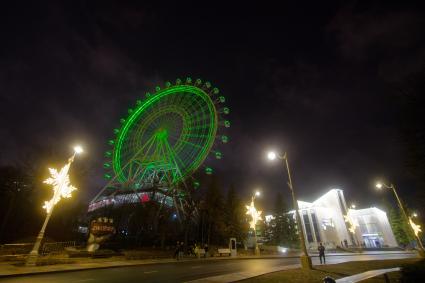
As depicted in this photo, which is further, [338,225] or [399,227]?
[338,225]

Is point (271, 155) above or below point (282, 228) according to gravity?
below

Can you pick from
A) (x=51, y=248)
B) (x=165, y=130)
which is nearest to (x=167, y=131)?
(x=165, y=130)

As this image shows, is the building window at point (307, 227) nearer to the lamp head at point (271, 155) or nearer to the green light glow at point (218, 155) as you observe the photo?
the green light glow at point (218, 155)

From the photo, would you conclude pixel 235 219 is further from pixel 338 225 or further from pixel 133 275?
pixel 338 225

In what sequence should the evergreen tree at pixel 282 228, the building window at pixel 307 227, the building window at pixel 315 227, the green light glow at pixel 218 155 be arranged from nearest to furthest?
the green light glow at pixel 218 155
the evergreen tree at pixel 282 228
the building window at pixel 315 227
the building window at pixel 307 227

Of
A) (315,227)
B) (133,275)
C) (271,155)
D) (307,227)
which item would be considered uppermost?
(307,227)

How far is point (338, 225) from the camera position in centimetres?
7675

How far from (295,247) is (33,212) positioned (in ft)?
182

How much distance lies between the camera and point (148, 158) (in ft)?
142

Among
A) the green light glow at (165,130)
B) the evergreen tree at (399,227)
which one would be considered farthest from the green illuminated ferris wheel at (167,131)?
the evergreen tree at (399,227)

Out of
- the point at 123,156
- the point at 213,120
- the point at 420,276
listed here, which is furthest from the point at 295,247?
the point at 420,276

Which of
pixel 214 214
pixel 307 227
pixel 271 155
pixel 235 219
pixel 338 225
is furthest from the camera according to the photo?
pixel 338 225

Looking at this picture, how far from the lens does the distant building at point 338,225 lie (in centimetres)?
7281

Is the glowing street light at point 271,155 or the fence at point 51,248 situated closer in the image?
the glowing street light at point 271,155
